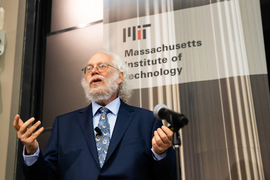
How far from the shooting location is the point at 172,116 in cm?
124

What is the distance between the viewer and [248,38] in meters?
2.39

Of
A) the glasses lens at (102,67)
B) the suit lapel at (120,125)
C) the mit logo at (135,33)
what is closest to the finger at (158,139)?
the suit lapel at (120,125)

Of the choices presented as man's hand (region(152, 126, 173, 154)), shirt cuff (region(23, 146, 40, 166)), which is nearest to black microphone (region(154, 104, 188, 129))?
man's hand (region(152, 126, 173, 154))

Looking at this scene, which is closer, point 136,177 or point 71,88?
point 136,177

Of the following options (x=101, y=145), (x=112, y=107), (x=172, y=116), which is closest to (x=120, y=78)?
(x=112, y=107)

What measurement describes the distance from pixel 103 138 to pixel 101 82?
0.54m

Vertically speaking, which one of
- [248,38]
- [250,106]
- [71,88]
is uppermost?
[248,38]

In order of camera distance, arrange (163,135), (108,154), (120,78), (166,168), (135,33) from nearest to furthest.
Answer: (163,135) → (166,168) → (108,154) → (120,78) → (135,33)

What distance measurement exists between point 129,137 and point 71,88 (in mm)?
1264

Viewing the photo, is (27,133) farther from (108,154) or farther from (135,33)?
(135,33)

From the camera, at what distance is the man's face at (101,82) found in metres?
2.26

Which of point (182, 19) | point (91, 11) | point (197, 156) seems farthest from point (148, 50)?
point (197, 156)

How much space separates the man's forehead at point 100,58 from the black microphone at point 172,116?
3.85 feet

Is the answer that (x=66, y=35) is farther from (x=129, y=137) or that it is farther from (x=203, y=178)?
(x=203, y=178)
